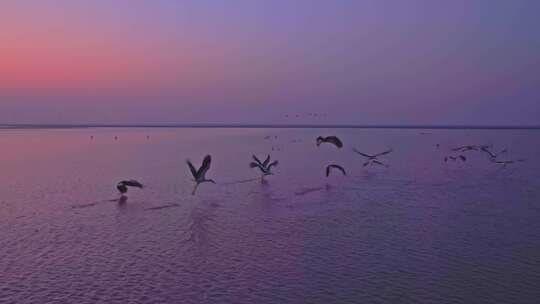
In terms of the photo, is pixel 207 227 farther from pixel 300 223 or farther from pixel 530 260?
pixel 530 260

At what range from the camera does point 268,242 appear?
58.7ft

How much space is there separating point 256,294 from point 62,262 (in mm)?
6271

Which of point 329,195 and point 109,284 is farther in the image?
point 329,195

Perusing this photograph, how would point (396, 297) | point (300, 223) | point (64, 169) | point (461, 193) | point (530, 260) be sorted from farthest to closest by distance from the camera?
point (64, 169) < point (461, 193) < point (300, 223) < point (530, 260) < point (396, 297)

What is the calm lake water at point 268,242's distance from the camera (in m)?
13.2

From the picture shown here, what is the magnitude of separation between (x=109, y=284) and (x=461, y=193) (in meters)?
22.8

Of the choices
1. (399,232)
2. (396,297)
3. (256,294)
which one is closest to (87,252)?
(256,294)

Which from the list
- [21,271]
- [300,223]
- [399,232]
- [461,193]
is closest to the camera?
[21,271]

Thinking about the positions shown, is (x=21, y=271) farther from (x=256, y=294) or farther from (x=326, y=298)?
(x=326, y=298)

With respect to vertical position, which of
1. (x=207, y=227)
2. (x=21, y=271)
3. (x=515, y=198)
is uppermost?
(x=515, y=198)

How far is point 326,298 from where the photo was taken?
12.8 meters

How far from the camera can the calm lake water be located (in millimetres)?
13203

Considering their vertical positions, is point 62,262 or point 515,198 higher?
point 515,198

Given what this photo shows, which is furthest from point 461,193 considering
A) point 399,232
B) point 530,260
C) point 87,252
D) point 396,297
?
point 87,252
